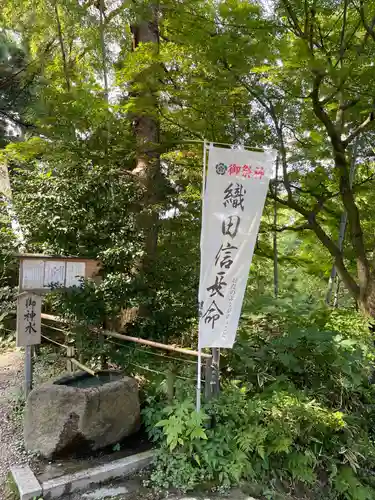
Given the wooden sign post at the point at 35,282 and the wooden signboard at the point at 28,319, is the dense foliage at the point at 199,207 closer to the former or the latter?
the wooden sign post at the point at 35,282

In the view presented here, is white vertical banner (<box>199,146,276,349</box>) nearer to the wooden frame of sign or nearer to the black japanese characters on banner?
the black japanese characters on banner

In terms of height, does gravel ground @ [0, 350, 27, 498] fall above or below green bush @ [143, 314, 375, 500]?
below

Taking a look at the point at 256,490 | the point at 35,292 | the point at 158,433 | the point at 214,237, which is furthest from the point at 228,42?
the point at 256,490

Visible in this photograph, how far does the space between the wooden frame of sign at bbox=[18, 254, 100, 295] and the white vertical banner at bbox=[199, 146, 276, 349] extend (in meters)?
1.58

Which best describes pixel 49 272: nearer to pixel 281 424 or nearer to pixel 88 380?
pixel 88 380

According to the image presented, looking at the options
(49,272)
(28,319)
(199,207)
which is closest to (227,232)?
(199,207)

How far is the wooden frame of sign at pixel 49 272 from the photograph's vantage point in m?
3.87

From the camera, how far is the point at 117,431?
3365 mm

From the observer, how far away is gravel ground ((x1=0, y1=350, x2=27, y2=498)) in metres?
3.19

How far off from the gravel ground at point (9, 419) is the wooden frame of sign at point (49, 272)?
4.67 ft

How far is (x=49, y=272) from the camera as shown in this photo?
3975 mm

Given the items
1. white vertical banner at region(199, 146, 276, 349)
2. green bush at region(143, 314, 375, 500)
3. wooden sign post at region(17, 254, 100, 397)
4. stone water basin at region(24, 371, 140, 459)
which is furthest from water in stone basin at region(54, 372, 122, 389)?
white vertical banner at region(199, 146, 276, 349)

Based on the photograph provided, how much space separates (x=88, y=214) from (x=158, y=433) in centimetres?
263

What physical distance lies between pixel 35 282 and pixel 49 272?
0.18 m
